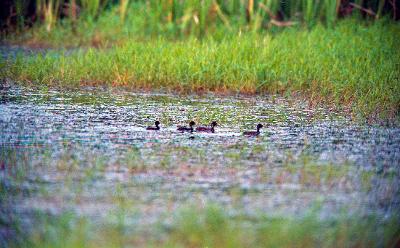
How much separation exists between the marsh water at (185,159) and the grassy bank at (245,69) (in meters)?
0.32

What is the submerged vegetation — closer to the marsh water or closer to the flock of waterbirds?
the marsh water

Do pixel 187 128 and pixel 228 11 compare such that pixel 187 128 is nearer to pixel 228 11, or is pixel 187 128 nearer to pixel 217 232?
pixel 217 232

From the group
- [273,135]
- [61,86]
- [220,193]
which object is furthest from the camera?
[61,86]

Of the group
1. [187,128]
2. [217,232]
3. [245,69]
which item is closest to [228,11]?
[245,69]

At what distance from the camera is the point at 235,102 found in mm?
5129

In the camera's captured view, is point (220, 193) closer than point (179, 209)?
No

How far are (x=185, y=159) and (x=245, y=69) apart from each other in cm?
199

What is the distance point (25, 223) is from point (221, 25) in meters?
4.41

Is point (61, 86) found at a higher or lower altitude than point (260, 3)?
lower

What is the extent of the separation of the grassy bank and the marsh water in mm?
318

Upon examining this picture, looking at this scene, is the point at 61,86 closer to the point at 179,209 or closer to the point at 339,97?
the point at 339,97

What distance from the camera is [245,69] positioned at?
18.2ft

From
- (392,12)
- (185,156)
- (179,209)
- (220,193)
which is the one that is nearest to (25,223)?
(179,209)

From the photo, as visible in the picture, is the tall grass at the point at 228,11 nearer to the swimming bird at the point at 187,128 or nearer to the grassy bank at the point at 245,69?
the grassy bank at the point at 245,69
